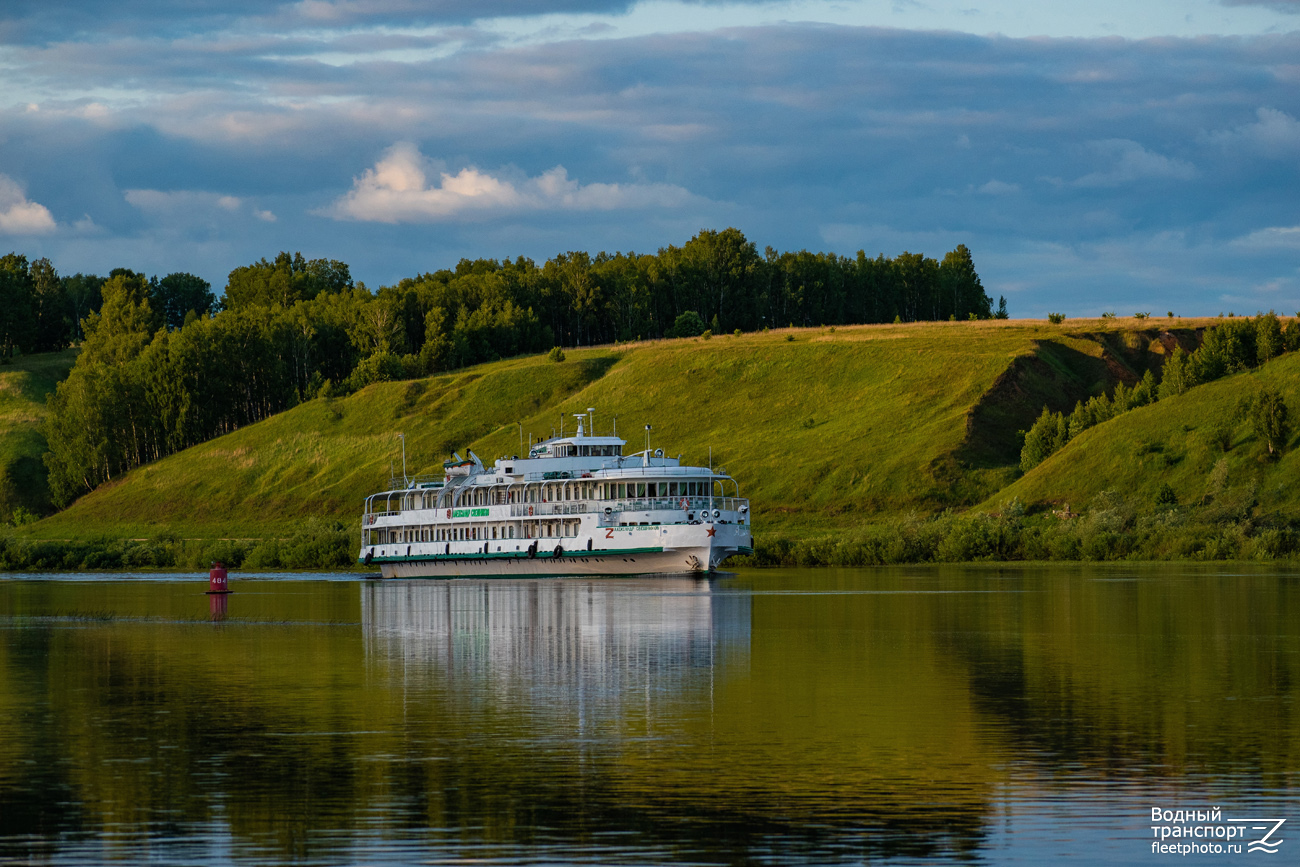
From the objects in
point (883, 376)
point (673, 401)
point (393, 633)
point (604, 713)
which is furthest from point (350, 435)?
point (604, 713)

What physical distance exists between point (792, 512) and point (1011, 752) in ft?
366

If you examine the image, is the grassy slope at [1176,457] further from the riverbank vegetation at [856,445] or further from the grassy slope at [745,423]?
the grassy slope at [745,423]

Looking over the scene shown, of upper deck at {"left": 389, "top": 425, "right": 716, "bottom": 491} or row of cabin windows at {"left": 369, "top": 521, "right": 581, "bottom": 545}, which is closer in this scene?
row of cabin windows at {"left": 369, "top": 521, "right": 581, "bottom": 545}

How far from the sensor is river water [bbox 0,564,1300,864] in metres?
19.4

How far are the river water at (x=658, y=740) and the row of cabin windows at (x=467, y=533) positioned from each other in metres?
49.8

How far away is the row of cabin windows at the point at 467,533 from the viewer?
106 m

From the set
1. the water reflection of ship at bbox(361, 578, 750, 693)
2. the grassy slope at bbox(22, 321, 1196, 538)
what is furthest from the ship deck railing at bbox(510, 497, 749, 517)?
the grassy slope at bbox(22, 321, 1196, 538)

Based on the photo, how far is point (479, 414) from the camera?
604ft

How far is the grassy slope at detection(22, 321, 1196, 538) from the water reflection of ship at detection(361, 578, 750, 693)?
5674 cm

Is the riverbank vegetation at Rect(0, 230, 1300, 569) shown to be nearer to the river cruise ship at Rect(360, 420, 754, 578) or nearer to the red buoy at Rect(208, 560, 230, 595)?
the river cruise ship at Rect(360, 420, 754, 578)

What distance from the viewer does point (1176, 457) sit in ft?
404

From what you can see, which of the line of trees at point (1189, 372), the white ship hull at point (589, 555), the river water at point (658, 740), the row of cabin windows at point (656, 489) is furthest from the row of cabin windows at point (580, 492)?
the line of trees at point (1189, 372)

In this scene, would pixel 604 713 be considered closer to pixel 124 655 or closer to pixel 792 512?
pixel 124 655

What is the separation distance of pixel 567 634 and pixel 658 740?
24.6m
